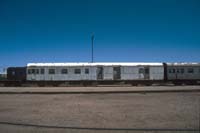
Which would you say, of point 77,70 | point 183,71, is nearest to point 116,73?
point 77,70

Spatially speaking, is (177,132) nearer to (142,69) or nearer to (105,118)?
(105,118)

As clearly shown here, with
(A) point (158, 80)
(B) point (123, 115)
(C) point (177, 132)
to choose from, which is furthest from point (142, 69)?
(C) point (177, 132)

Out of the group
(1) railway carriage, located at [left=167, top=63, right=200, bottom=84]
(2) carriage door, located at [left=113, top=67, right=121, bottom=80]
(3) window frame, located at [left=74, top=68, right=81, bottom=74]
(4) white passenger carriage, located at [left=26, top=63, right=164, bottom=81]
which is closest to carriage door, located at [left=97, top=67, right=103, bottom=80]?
(4) white passenger carriage, located at [left=26, top=63, right=164, bottom=81]

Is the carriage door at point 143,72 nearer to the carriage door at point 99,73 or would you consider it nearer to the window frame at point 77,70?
the carriage door at point 99,73

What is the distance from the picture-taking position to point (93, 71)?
34.3 m

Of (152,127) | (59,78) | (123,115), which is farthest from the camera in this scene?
(59,78)

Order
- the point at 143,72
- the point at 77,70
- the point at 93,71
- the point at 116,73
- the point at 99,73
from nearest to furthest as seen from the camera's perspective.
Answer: the point at 77,70 → the point at 93,71 → the point at 99,73 → the point at 116,73 → the point at 143,72

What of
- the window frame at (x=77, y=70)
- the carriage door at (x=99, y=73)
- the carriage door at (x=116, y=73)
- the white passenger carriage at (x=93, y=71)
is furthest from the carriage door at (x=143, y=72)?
the window frame at (x=77, y=70)

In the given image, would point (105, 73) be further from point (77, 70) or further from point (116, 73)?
point (77, 70)

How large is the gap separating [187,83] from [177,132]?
30.2 m

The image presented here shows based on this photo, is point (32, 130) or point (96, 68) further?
point (96, 68)

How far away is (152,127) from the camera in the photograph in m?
7.38

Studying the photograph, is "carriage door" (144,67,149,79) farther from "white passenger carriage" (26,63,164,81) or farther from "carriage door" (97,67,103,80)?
"carriage door" (97,67,103,80)

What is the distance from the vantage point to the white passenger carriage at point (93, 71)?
3412 centimetres
